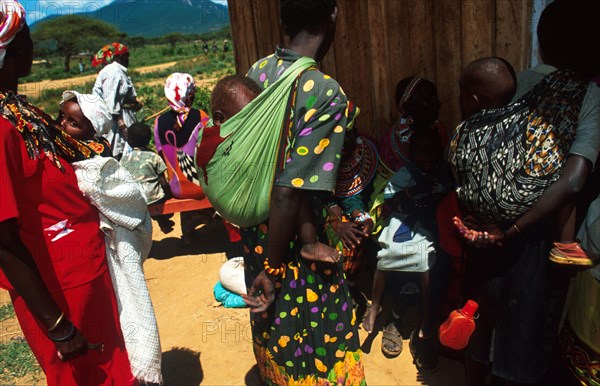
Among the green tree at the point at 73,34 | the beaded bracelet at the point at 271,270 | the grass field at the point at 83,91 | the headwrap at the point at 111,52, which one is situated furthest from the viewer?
the green tree at the point at 73,34

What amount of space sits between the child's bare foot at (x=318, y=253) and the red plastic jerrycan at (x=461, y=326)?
2.66 feet

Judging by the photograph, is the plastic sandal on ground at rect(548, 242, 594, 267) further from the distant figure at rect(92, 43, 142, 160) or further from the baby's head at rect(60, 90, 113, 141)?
the distant figure at rect(92, 43, 142, 160)

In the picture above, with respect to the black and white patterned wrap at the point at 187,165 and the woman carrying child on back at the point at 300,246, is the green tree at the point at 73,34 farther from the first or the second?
the woman carrying child on back at the point at 300,246

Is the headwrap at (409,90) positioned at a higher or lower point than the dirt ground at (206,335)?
higher

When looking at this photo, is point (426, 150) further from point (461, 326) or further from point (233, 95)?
point (233, 95)

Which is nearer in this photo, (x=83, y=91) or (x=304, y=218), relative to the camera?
(x=304, y=218)

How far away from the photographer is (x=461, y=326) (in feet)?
7.16

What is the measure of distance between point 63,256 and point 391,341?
2.25m

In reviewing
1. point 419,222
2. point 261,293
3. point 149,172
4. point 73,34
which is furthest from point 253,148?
point 73,34

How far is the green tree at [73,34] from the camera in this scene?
37125 millimetres

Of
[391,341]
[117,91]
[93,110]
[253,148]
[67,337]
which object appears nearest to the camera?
[253,148]

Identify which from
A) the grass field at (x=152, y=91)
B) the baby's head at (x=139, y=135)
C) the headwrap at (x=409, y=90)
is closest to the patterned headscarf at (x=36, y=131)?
the headwrap at (x=409, y=90)

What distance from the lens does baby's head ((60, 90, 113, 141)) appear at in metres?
2.62

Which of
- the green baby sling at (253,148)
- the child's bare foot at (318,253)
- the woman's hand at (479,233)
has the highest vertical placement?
the green baby sling at (253,148)
